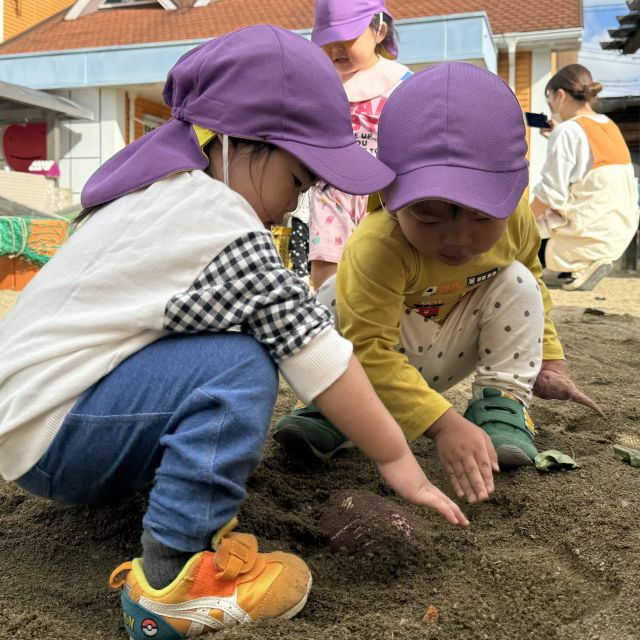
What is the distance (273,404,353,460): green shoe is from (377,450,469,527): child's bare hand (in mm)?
625

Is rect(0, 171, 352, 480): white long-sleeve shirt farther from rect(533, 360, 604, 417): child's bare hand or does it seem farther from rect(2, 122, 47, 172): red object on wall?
rect(2, 122, 47, 172): red object on wall

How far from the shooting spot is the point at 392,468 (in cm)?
125

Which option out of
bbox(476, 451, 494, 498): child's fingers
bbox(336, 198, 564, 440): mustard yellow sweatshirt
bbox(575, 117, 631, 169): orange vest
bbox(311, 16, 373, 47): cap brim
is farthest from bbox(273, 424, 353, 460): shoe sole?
bbox(575, 117, 631, 169): orange vest

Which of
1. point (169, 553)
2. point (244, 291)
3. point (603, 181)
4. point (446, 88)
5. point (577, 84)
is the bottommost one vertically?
point (603, 181)

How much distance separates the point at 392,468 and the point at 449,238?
1.61ft

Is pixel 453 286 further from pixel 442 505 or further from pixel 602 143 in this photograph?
pixel 602 143

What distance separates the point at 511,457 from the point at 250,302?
2.67 ft

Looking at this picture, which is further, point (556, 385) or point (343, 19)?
point (343, 19)

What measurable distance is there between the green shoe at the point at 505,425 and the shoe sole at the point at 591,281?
4.51 m

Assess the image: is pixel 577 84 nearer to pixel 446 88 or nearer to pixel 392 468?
pixel 446 88

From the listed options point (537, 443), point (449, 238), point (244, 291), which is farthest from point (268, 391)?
point (537, 443)

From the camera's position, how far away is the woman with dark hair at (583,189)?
6.31 metres

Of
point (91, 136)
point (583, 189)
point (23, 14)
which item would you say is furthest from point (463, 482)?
point (23, 14)

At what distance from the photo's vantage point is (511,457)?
1727 mm
